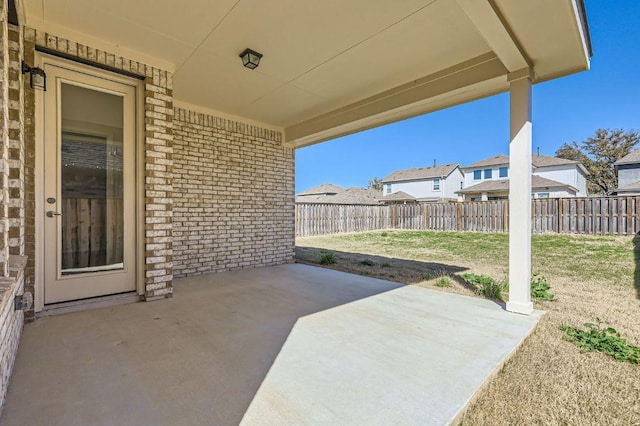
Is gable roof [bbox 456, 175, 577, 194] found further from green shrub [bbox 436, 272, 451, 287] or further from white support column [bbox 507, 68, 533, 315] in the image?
white support column [bbox 507, 68, 533, 315]

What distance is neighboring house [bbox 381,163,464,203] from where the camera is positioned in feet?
85.0

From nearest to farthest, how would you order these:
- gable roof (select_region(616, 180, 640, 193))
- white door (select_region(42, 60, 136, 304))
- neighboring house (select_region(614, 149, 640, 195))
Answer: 1. white door (select_region(42, 60, 136, 304))
2. gable roof (select_region(616, 180, 640, 193))
3. neighboring house (select_region(614, 149, 640, 195))

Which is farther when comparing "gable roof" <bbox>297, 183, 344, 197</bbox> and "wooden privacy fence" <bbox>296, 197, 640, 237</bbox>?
"gable roof" <bbox>297, 183, 344, 197</bbox>

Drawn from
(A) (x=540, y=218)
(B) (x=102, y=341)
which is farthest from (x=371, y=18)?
(A) (x=540, y=218)

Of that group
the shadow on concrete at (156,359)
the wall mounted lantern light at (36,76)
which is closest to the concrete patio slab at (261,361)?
the shadow on concrete at (156,359)

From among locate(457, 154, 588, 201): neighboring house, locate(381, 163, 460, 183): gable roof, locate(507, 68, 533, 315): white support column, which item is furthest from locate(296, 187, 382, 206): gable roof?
locate(507, 68, 533, 315): white support column

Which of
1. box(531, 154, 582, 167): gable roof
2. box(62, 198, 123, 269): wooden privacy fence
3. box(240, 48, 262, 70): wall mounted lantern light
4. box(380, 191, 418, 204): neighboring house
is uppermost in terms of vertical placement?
box(531, 154, 582, 167): gable roof

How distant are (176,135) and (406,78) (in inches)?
147

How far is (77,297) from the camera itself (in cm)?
327

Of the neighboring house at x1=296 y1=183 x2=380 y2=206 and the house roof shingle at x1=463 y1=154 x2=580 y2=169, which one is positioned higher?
the house roof shingle at x1=463 y1=154 x2=580 y2=169

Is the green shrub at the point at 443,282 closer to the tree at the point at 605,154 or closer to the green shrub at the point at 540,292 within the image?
the green shrub at the point at 540,292

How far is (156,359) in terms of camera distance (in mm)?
2195

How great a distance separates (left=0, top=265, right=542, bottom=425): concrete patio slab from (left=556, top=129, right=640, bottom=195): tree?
98.4ft

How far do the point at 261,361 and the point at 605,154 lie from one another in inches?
1328
